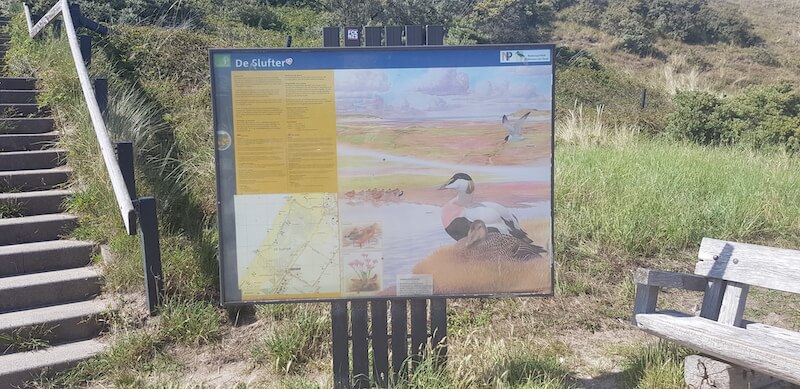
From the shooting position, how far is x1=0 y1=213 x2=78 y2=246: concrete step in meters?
5.05

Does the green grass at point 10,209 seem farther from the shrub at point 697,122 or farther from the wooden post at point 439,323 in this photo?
the shrub at point 697,122

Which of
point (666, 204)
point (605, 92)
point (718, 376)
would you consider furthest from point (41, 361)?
point (605, 92)

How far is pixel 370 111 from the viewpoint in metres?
2.93

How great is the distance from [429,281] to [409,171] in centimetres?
55

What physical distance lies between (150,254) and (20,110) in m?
3.80

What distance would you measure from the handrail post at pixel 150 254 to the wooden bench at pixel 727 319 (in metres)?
3.09

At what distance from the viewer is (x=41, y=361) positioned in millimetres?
3854

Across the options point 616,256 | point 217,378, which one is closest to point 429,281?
point 217,378

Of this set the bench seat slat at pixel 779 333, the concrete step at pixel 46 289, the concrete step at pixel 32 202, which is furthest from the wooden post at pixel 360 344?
the concrete step at pixel 32 202

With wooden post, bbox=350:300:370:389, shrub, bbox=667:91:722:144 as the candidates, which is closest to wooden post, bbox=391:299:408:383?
wooden post, bbox=350:300:370:389

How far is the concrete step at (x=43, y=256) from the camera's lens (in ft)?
15.5

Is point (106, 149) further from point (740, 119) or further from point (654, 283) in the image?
point (740, 119)

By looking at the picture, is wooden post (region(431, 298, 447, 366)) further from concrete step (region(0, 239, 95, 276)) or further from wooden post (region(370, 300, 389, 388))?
concrete step (region(0, 239, 95, 276))

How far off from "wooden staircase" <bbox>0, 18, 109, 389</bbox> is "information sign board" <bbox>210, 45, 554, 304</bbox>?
1.81 metres
